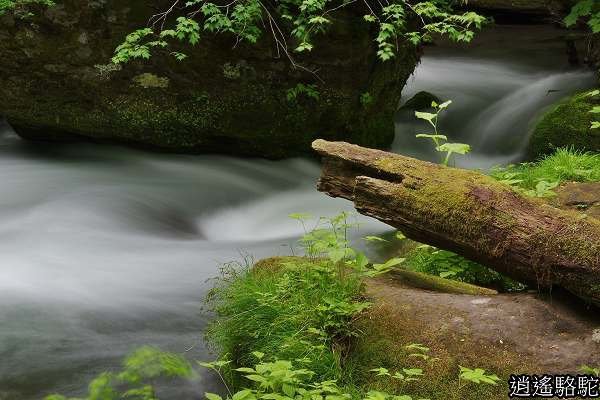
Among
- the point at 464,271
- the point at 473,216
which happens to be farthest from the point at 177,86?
the point at 473,216

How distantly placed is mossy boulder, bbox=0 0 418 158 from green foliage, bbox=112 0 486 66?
24cm

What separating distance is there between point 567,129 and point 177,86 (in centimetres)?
502

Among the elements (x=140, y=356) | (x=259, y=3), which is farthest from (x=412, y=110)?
(x=140, y=356)

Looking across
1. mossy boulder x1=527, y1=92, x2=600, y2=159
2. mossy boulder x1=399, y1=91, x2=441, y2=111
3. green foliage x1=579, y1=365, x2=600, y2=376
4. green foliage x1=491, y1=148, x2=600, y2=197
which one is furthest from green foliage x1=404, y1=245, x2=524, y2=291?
mossy boulder x1=399, y1=91, x2=441, y2=111

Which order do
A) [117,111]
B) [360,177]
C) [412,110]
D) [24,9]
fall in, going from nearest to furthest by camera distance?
1. [360,177]
2. [24,9]
3. [117,111]
4. [412,110]

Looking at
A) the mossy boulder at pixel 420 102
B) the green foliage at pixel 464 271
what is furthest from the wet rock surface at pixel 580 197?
the mossy boulder at pixel 420 102

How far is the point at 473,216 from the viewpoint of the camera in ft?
10.9

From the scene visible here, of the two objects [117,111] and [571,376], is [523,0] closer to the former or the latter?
[117,111]

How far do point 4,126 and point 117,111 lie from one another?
253cm

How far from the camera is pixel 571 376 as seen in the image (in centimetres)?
282

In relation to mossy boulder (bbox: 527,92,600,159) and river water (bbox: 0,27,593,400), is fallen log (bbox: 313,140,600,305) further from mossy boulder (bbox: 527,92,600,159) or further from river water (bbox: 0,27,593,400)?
mossy boulder (bbox: 527,92,600,159)

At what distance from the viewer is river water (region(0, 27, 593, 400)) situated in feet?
13.5

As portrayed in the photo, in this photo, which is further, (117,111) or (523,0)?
(523,0)

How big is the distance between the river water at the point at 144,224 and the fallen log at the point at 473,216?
1.70 feet
